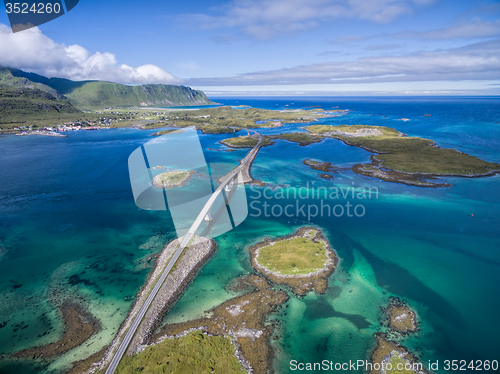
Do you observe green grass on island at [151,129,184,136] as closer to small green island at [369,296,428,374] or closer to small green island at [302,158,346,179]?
small green island at [302,158,346,179]

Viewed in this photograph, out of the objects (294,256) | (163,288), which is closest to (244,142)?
(294,256)

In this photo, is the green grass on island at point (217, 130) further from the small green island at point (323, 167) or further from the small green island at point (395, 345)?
the small green island at point (395, 345)

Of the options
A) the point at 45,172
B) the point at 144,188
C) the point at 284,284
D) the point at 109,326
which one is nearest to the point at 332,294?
the point at 284,284

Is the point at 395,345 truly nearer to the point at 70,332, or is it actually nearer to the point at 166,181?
the point at 70,332

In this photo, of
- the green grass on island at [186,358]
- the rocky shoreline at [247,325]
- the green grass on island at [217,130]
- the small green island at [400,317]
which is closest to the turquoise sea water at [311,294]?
the small green island at [400,317]

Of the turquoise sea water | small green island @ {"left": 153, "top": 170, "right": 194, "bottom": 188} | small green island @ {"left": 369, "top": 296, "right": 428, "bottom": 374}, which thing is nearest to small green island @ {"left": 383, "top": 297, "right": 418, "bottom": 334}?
small green island @ {"left": 369, "top": 296, "right": 428, "bottom": 374}
